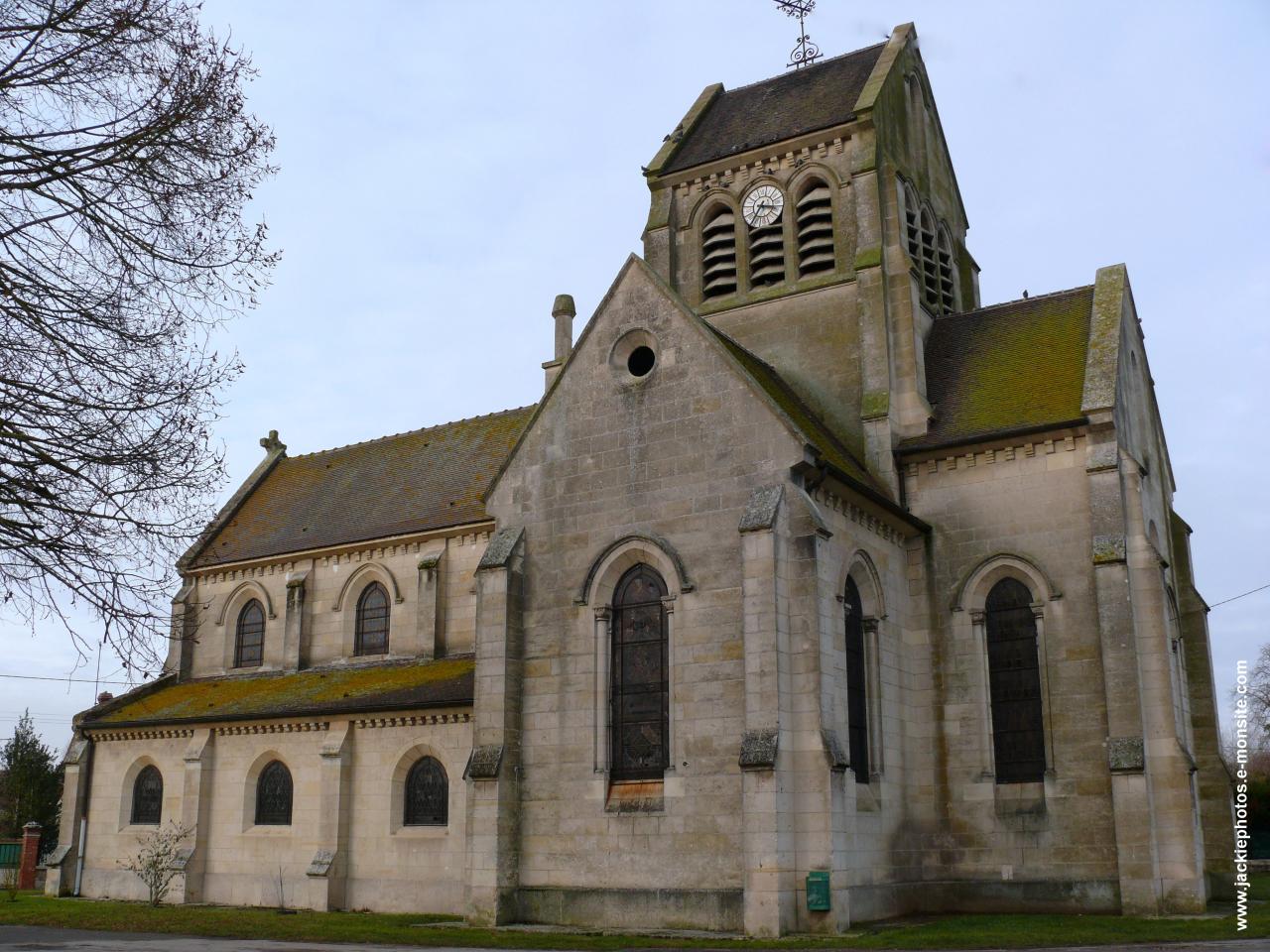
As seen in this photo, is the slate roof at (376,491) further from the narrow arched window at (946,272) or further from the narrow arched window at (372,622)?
the narrow arched window at (946,272)

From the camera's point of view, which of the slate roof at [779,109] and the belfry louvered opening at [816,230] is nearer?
the belfry louvered opening at [816,230]

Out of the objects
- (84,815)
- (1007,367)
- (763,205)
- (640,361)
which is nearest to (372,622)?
(84,815)

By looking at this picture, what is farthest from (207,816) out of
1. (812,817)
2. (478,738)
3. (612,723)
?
(812,817)

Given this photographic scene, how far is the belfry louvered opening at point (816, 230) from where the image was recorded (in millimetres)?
30281

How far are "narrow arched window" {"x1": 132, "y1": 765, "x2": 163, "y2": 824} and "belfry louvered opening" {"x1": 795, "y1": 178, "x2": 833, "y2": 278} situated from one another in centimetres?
2266

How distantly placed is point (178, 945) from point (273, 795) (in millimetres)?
12906

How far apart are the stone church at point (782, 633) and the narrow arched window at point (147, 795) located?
0.39 ft

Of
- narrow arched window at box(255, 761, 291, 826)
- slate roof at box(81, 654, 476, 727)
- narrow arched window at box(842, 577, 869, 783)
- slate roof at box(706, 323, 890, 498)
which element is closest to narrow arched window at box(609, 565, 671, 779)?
narrow arched window at box(842, 577, 869, 783)

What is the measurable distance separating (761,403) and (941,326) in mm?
9822

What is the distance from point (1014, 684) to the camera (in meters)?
25.1

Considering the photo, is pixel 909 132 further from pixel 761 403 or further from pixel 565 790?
pixel 565 790

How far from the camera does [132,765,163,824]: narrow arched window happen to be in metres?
34.0

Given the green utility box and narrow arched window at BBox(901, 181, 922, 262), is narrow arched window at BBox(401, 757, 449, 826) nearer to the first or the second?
the green utility box

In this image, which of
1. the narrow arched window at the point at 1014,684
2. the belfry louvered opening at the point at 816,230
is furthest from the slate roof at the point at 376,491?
the narrow arched window at the point at 1014,684
